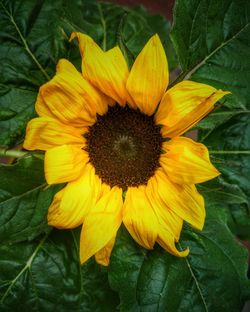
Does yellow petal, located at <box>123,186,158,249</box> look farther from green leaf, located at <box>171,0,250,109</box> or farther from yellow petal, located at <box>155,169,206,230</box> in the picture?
green leaf, located at <box>171,0,250,109</box>

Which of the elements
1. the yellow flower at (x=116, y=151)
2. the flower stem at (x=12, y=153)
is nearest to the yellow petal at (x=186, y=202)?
the yellow flower at (x=116, y=151)

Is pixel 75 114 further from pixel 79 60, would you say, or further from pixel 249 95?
pixel 249 95

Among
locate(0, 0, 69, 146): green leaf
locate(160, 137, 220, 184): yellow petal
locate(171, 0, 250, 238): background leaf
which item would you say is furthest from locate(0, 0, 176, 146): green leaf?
locate(160, 137, 220, 184): yellow petal

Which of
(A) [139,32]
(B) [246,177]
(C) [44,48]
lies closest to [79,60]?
(C) [44,48]

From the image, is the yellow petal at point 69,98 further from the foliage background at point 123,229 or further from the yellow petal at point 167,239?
the yellow petal at point 167,239

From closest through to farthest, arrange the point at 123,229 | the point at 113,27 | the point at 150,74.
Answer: the point at 150,74 < the point at 123,229 < the point at 113,27

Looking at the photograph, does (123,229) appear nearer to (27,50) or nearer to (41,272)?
(41,272)

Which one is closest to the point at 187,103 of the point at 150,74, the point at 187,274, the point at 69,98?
the point at 150,74
